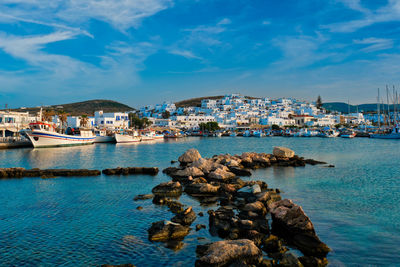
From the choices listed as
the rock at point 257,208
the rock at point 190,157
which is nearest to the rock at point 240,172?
the rock at point 190,157

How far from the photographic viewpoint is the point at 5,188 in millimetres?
21594

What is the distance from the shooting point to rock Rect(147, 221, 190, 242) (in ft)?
38.9

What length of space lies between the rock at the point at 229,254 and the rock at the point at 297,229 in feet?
7.07

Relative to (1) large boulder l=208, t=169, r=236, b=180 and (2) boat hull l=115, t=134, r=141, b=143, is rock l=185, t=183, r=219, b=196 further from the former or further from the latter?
(2) boat hull l=115, t=134, r=141, b=143

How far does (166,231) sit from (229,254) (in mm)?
3343

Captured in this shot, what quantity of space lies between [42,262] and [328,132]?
4473 inches

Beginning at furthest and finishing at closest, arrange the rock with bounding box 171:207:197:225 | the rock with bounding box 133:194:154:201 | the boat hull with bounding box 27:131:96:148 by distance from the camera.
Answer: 1. the boat hull with bounding box 27:131:96:148
2. the rock with bounding box 133:194:154:201
3. the rock with bounding box 171:207:197:225

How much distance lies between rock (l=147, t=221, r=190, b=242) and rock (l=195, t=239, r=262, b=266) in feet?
7.23

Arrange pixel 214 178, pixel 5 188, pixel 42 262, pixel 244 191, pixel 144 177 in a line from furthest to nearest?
1. pixel 144 177
2. pixel 214 178
3. pixel 5 188
4. pixel 244 191
5. pixel 42 262

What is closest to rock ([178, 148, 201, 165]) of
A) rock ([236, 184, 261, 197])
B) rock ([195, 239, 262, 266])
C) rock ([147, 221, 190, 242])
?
rock ([236, 184, 261, 197])

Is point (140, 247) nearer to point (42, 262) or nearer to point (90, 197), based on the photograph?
point (42, 262)

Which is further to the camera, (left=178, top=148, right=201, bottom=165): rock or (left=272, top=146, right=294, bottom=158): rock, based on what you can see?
(left=272, top=146, right=294, bottom=158): rock

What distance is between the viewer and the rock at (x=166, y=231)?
1187 centimetres

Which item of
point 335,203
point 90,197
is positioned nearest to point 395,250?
point 335,203
